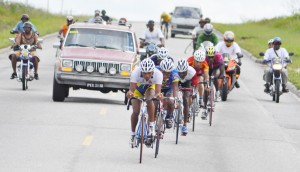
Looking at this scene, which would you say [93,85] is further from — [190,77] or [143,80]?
[143,80]

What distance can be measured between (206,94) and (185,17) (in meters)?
43.2

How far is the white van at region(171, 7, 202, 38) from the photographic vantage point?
62875 mm

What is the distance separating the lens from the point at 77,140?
1625 centimetres

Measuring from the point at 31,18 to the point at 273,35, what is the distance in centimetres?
1668

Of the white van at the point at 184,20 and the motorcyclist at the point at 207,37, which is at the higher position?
the white van at the point at 184,20

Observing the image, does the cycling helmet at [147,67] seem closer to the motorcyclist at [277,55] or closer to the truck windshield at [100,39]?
the truck windshield at [100,39]

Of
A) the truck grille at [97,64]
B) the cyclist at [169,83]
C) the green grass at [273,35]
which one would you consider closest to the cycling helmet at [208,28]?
the green grass at [273,35]

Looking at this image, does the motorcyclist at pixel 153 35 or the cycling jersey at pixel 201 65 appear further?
the motorcyclist at pixel 153 35

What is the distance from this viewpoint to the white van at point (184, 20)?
62875 millimetres

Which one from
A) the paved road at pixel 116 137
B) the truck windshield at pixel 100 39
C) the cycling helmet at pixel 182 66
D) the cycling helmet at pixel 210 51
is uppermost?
the truck windshield at pixel 100 39

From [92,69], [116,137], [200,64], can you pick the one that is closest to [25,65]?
[92,69]

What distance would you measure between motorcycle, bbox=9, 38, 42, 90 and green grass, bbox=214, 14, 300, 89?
9274 mm

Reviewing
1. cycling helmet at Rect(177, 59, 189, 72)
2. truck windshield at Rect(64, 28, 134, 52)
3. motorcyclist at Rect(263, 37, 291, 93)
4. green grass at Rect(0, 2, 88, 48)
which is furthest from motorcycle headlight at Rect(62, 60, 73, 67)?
green grass at Rect(0, 2, 88, 48)

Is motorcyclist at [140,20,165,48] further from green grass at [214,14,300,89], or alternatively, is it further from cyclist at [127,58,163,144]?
cyclist at [127,58,163,144]
